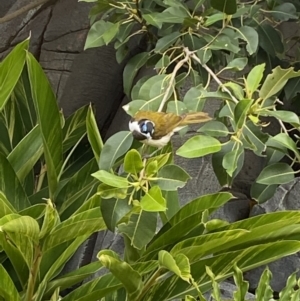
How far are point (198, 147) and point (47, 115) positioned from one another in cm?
48

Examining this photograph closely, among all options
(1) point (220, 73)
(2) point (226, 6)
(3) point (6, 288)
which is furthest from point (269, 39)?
(3) point (6, 288)

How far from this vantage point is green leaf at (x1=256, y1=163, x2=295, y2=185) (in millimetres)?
945

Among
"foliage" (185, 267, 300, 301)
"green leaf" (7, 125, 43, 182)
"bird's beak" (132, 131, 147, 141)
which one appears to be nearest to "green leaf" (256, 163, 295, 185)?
"foliage" (185, 267, 300, 301)

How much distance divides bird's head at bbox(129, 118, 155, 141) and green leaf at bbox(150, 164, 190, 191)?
82mm

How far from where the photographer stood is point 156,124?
786mm

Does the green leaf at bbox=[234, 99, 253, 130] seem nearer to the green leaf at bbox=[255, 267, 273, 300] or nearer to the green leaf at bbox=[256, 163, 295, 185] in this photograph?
the green leaf at bbox=[256, 163, 295, 185]

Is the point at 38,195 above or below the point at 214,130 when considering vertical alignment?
below

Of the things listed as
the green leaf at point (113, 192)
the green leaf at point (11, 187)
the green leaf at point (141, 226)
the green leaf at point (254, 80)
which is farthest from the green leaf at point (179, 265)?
the green leaf at point (11, 187)

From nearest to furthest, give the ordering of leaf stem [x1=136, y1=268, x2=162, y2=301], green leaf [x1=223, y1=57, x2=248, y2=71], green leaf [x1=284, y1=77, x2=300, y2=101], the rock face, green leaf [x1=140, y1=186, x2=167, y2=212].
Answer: green leaf [x1=140, y1=186, x2=167, y2=212] < green leaf [x1=223, y1=57, x2=248, y2=71] < leaf stem [x1=136, y1=268, x2=162, y2=301] < green leaf [x1=284, y1=77, x2=300, y2=101] < the rock face

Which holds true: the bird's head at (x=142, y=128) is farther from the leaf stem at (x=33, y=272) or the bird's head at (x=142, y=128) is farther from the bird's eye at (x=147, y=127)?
the leaf stem at (x=33, y=272)

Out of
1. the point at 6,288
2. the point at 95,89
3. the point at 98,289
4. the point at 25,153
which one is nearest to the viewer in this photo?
the point at 6,288

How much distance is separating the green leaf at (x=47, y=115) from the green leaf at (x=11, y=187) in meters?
0.11

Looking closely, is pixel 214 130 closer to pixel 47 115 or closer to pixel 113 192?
pixel 113 192

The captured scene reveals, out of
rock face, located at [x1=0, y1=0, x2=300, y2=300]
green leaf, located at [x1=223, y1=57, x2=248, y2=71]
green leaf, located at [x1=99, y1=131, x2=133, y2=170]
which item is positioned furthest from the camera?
rock face, located at [x1=0, y1=0, x2=300, y2=300]
